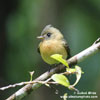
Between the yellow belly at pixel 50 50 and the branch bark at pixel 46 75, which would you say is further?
the yellow belly at pixel 50 50

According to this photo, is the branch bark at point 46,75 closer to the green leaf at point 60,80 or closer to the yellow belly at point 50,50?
the green leaf at point 60,80

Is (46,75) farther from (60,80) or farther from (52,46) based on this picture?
(52,46)

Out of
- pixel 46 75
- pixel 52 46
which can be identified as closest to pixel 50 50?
pixel 52 46

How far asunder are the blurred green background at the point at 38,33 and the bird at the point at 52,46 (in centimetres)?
183

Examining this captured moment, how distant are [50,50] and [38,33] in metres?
2.50

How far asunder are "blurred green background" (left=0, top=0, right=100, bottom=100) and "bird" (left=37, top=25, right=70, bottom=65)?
1835 mm

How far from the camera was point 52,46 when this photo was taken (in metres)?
4.48

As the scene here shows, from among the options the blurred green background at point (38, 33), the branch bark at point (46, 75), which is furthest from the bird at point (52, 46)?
the blurred green background at point (38, 33)

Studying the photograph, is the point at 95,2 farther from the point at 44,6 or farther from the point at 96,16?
the point at 44,6

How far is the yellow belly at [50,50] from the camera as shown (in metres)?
4.39

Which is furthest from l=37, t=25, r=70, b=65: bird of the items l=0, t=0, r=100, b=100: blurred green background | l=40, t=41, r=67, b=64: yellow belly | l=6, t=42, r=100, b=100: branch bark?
l=0, t=0, r=100, b=100: blurred green background

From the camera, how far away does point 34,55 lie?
281 inches

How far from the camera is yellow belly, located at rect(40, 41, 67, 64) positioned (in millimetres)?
4393

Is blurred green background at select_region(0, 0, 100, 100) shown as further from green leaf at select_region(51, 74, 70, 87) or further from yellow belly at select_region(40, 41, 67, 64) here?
green leaf at select_region(51, 74, 70, 87)
